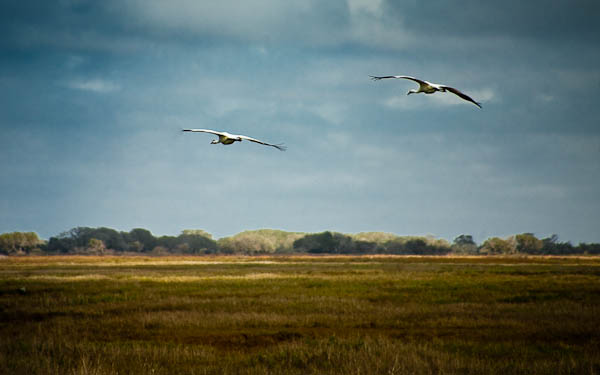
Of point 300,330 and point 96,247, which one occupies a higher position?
point 300,330

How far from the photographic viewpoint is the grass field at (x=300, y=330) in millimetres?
11266

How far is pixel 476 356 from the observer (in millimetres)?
12422

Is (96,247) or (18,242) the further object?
(96,247)

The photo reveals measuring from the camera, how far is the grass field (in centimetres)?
1127

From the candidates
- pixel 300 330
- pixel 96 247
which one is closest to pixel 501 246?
pixel 96 247

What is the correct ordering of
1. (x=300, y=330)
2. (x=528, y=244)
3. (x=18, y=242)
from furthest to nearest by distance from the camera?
(x=528, y=244)
(x=18, y=242)
(x=300, y=330)

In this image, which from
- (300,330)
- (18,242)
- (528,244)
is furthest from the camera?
(528,244)

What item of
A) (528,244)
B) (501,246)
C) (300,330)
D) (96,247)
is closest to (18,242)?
(96,247)

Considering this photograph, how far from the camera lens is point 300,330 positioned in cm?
1736

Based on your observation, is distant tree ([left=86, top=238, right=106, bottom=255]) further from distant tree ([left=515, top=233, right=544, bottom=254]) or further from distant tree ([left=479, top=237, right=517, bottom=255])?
distant tree ([left=515, top=233, right=544, bottom=254])

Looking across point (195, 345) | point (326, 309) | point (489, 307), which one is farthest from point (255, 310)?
point (489, 307)

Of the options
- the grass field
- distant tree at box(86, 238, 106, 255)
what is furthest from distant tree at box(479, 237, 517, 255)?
the grass field

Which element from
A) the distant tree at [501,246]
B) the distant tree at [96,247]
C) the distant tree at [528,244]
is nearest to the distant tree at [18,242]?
the distant tree at [96,247]

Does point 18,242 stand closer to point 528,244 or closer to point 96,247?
point 96,247
